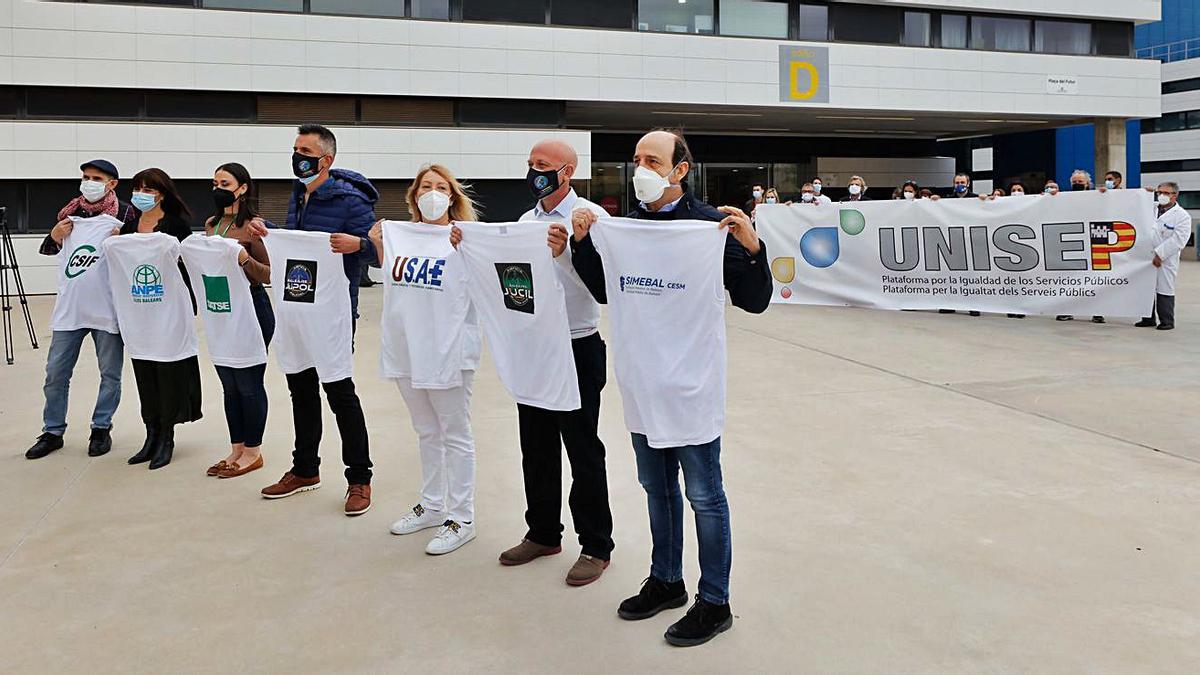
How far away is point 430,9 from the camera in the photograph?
24750 mm

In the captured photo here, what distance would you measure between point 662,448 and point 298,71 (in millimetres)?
22596

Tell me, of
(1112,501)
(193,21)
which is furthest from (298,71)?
(1112,501)

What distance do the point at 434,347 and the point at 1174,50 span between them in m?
70.5

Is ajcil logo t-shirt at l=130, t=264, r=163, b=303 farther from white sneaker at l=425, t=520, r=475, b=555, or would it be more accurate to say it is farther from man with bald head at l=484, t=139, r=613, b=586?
man with bald head at l=484, t=139, r=613, b=586

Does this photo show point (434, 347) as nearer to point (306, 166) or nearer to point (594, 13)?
point (306, 166)

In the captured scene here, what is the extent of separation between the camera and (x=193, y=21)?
22875mm

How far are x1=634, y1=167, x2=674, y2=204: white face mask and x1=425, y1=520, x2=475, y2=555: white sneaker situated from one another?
191 centimetres

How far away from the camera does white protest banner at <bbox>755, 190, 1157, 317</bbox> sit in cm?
1238

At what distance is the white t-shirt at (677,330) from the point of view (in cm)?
351

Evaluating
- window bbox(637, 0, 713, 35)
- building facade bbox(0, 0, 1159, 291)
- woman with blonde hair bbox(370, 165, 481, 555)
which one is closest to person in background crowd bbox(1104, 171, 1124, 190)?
woman with blonde hair bbox(370, 165, 481, 555)

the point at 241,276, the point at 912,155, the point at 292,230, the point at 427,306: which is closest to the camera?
the point at 427,306

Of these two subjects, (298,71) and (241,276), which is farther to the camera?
(298,71)

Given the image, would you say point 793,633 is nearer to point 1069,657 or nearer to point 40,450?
point 1069,657

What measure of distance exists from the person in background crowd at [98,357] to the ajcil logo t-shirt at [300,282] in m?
2.02
